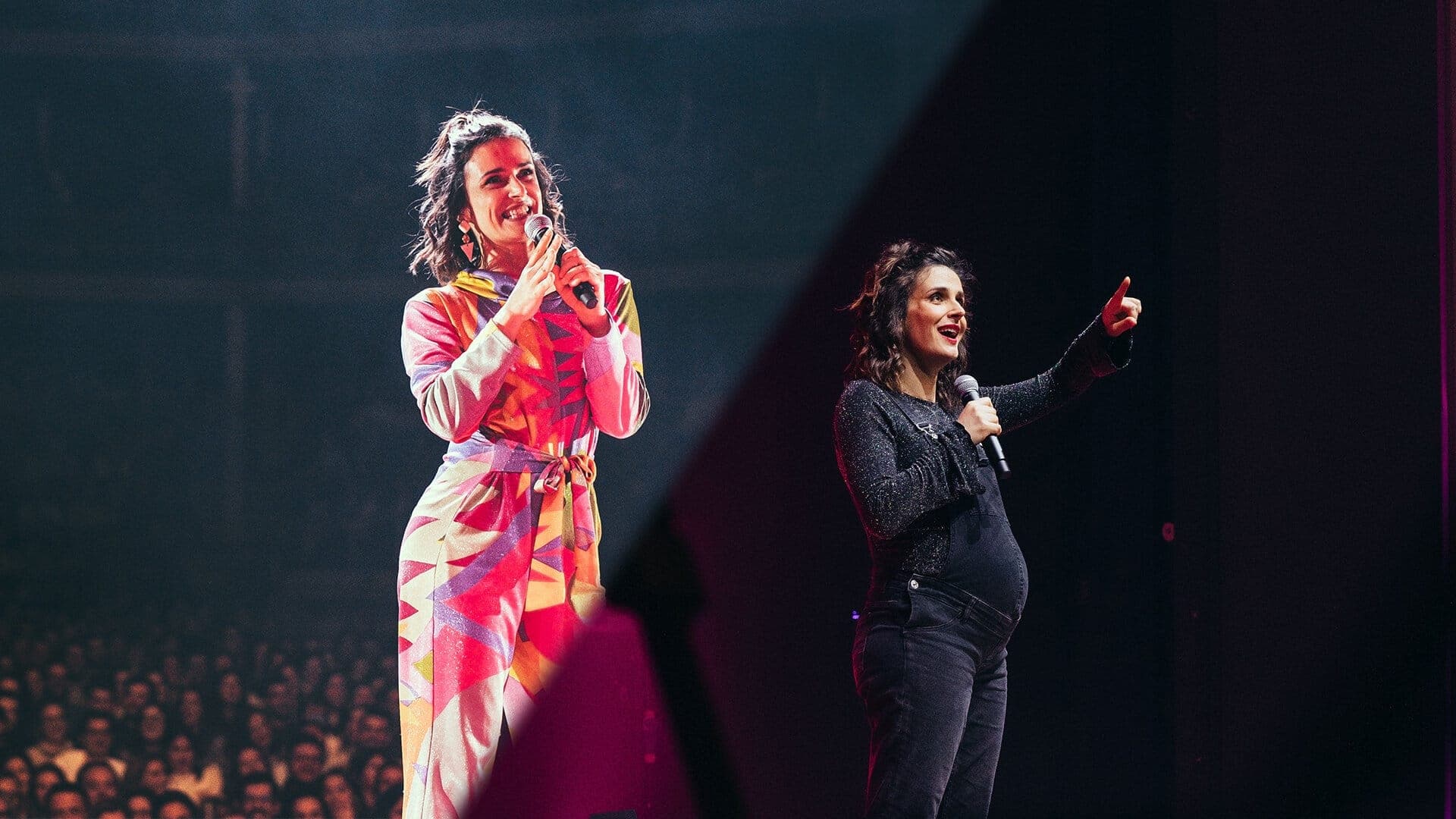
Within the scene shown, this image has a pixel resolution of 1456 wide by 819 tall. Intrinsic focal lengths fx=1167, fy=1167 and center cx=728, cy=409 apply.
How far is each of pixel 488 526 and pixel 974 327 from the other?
159 cm

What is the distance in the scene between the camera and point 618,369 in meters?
2.99

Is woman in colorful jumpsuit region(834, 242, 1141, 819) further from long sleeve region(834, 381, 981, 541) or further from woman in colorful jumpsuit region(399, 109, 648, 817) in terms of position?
woman in colorful jumpsuit region(399, 109, 648, 817)

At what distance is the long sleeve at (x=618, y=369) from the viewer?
2.96m

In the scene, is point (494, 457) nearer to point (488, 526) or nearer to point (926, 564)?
point (488, 526)

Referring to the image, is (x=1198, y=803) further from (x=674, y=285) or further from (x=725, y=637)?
(x=674, y=285)

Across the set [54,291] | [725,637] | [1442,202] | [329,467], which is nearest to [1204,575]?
[1442,202]

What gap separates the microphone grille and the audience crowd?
1393 millimetres

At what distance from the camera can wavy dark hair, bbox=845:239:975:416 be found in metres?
2.38

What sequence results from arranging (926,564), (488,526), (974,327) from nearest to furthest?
(926,564) < (488,526) < (974,327)

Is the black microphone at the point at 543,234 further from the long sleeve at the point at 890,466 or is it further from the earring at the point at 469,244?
the long sleeve at the point at 890,466

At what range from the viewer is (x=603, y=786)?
2.91 m

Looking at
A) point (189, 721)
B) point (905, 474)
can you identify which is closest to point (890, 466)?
point (905, 474)

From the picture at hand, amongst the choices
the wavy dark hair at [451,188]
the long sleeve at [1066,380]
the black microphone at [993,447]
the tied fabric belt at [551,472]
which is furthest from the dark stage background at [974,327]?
the black microphone at [993,447]

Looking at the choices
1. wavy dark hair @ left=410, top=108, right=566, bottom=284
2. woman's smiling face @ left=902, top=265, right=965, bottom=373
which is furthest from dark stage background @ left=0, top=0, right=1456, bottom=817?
woman's smiling face @ left=902, top=265, right=965, bottom=373
